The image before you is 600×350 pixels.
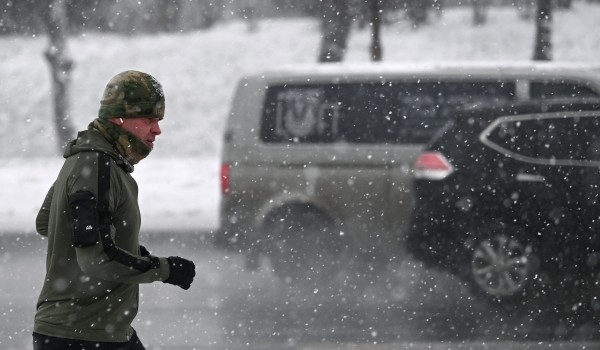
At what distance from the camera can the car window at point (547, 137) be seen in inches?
290

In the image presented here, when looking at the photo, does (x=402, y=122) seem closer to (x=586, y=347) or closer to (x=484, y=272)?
(x=484, y=272)

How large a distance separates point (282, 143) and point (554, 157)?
219cm

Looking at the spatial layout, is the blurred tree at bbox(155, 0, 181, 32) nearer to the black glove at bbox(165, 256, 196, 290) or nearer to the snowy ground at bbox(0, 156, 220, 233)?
the snowy ground at bbox(0, 156, 220, 233)

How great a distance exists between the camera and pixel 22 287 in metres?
8.39

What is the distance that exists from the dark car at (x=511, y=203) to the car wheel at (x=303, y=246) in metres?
1.27

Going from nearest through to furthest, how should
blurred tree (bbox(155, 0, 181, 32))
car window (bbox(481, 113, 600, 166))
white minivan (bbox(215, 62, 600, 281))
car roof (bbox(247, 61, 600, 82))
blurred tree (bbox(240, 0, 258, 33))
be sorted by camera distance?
1. car window (bbox(481, 113, 600, 166))
2. white minivan (bbox(215, 62, 600, 281))
3. car roof (bbox(247, 61, 600, 82))
4. blurred tree (bbox(240, 0, 258, 33))
5. blurred tree (bbox(155, 0, 181, 32))

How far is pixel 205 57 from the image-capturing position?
36594 mm

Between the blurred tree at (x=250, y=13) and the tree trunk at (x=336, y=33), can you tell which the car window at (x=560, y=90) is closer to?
the tree trunk at (x=336, y=33)

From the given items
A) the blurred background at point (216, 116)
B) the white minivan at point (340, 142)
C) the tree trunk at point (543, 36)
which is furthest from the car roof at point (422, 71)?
the tree trunk at point (543, 36)

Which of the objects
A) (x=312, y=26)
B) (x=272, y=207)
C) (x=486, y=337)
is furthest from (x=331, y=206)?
(x=312, y=26)

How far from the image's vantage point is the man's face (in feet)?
9.34

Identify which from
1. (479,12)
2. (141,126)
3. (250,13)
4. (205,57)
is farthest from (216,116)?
(141,126)

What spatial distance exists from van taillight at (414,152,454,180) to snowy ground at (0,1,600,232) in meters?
19.9

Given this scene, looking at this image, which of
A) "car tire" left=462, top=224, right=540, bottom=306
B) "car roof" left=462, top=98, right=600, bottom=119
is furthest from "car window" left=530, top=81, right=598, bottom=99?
"car tire" left=462, top=224, right=540, bottom=306
